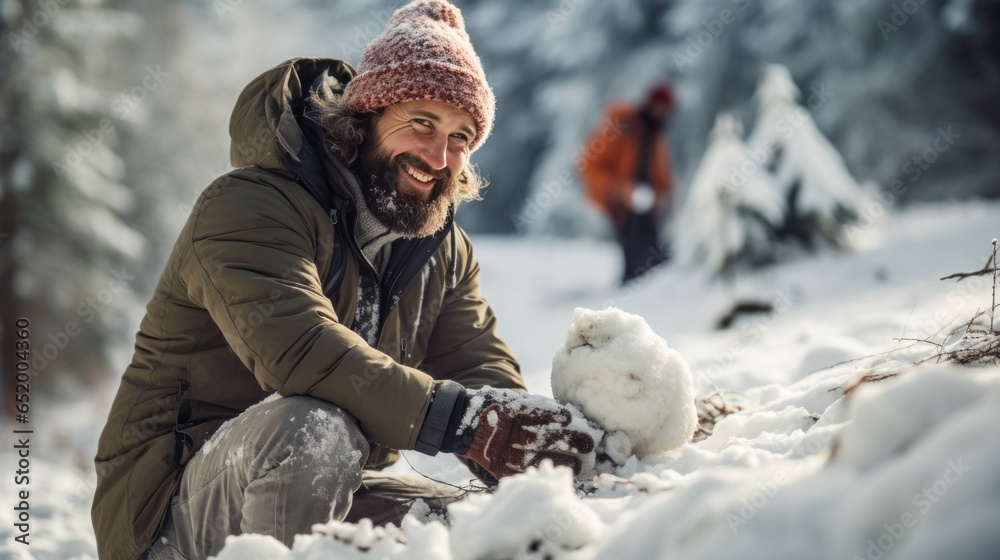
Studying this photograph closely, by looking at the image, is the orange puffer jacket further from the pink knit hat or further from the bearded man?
the pink knit hat

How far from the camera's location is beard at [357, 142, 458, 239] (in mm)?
2865

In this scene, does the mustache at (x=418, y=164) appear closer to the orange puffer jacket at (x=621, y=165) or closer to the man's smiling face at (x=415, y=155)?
the man's smiling face at (x=415, y=155)

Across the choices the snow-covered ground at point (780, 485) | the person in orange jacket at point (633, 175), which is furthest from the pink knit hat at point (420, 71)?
the person in orange jacket at point (633, 175)

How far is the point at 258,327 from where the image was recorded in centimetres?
226

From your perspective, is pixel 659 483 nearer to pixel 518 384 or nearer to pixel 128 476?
pixel 518 384

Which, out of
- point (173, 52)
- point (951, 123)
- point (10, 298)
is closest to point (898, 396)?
point (10, 298)

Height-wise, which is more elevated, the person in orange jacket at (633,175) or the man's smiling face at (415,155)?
the person in orange jacket at (633,175)

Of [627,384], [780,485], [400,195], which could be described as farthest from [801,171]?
[780,485]

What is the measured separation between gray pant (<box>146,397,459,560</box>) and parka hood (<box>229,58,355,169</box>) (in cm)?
83

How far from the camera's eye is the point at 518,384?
3137 millimetres

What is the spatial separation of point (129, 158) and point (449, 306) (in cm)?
1798

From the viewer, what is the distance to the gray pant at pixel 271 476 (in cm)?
219

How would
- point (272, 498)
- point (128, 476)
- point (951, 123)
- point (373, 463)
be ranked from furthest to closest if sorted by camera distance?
point (951, 123) < point (373, 463) < point (128, 476) < point (272, 498)

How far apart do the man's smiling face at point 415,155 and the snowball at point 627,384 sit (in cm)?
72
